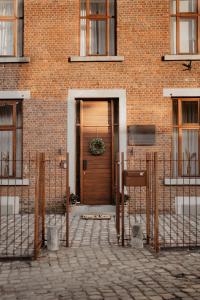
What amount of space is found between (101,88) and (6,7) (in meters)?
3.92

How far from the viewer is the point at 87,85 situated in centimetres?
1308

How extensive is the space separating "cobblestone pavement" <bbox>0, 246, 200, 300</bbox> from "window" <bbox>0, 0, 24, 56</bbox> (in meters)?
7.76

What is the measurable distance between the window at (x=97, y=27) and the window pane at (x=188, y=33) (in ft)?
6.84

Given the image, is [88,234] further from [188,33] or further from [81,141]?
[188,33]

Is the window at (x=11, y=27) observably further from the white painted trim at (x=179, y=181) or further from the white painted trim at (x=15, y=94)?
the white painted trim at (x=179, y=181)

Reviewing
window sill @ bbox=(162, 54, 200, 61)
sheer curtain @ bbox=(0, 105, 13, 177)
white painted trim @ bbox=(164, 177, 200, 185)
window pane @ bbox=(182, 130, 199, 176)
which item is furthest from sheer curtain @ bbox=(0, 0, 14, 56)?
white painted trim @ bbox=(164, 177, 200, 185)

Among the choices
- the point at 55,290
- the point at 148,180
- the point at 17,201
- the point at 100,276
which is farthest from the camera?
the point at 17,201

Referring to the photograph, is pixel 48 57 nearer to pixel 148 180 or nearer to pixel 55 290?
pixel 148 180

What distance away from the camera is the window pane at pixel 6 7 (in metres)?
13.5

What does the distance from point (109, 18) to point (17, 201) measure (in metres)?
6.19

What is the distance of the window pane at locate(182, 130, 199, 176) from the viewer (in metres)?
13.2

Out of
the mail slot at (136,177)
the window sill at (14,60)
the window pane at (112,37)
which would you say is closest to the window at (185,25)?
the window pane at (112,37)

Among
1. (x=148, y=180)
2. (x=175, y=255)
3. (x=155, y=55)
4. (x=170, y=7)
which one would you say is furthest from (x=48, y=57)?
(x=175, y=255)

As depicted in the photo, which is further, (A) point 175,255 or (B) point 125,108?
(B) point 125,108
